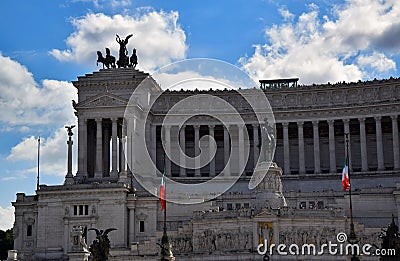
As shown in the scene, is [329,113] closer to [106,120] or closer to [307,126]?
[307,126]

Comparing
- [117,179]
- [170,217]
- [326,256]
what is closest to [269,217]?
[326,256]

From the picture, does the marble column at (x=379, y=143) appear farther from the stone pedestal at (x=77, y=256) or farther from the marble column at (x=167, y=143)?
the stone pedestal at (x=77, y=256)

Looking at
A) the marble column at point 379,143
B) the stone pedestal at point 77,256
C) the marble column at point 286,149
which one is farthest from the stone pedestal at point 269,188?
the marble column at point 379,143

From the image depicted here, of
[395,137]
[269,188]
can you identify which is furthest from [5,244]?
[395,137]

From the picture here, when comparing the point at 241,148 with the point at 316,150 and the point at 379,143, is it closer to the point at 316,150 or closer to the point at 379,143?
the point at 316,150

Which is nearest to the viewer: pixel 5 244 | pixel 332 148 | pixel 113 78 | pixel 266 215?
A: pixel 266 215

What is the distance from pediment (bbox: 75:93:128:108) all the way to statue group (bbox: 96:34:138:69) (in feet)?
28.1

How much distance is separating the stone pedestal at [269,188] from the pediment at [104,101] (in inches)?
959

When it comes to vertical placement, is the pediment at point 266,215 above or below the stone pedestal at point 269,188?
below

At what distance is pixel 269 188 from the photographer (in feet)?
267

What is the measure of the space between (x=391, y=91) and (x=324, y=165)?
47.1 ft

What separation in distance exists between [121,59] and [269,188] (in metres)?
35.3

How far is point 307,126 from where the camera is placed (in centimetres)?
10894

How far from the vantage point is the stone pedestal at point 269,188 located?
80438 millimetres
